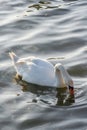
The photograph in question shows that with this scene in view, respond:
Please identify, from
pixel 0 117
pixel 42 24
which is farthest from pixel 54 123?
pixel 42 24

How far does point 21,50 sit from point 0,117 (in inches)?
152

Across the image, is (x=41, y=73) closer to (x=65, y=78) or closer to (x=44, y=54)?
(x=65, y=78)

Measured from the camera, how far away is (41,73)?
37.6 feet

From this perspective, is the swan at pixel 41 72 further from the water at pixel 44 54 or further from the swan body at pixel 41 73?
the water at pixel 44 54

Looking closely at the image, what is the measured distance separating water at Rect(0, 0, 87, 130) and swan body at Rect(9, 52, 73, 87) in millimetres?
168

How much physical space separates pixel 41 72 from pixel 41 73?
24mm

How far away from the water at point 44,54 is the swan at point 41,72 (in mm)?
167

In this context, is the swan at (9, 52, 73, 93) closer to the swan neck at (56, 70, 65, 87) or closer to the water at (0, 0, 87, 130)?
the swan neck at (56, 70, 65, 87)

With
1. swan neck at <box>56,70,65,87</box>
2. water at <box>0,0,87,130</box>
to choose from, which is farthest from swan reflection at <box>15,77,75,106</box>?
swan neck at <box>56,70,65,87</box>

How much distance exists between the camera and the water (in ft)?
32.0

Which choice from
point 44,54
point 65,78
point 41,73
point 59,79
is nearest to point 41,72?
point 41,73

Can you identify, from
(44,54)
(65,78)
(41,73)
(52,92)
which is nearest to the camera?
(65,78)

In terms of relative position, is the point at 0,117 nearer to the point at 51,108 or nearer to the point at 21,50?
the point at 51,108

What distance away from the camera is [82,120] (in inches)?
376
